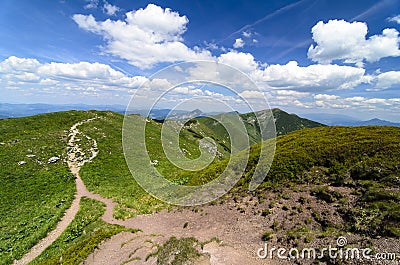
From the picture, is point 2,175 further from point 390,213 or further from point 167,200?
point 390,213

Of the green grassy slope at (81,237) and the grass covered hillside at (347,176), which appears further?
the green grassy slope at (81,237)

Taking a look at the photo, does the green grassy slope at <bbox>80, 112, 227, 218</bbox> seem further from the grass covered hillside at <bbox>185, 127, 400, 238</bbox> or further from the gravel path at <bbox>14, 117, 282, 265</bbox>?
the grass covered hillside at <bbox>185, 127, 400, 238</bbox>

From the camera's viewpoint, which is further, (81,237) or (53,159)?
(53,159)

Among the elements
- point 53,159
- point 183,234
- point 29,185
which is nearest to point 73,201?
point 29,185

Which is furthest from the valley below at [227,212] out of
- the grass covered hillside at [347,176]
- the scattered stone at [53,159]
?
the scattered stone at [53,159]

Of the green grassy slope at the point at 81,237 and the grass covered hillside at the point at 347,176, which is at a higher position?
the grass covered hillside at the point at 347,176

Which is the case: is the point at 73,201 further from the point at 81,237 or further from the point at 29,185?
the point at 81,237

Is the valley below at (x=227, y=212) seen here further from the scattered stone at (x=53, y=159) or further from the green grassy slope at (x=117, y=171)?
the scattered stone at (x=53, y=159)
